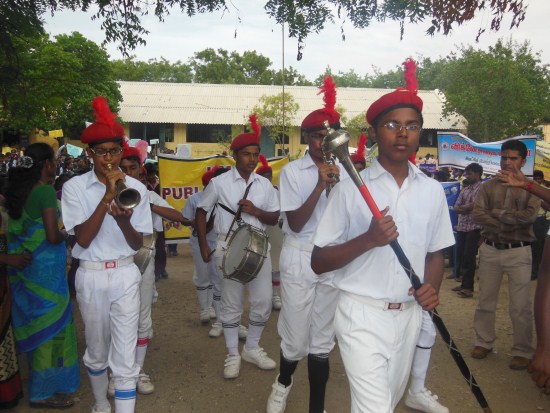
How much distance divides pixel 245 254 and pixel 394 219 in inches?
86.4

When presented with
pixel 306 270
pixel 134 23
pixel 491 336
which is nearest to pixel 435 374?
pixel 491 336

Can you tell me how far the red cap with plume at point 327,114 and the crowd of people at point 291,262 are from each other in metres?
0.01

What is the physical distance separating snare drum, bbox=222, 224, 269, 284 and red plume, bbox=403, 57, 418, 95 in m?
1.79

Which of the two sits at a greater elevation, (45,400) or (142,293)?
(142,293)

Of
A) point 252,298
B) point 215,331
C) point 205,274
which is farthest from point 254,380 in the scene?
point 205,274

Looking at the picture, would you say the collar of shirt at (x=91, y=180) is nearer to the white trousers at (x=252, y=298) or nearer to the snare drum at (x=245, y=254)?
the snare drum at (x=245, y=254)

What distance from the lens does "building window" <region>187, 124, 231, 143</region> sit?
42031mm

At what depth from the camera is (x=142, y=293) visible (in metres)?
5.03

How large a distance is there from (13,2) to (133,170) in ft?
9.07

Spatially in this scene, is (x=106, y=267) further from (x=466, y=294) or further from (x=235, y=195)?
(x=466, y=294)

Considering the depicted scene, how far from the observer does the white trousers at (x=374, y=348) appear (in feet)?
8.75

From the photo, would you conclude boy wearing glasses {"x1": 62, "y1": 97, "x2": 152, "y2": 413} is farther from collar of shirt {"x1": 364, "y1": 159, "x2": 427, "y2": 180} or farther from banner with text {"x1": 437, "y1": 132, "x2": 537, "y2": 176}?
banner with text {"x1": 437, "y1": 132, "x2": 537, "y2": 176}

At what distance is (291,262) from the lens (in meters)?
4.28

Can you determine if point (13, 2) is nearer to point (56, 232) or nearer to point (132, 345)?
point (56, 232)
